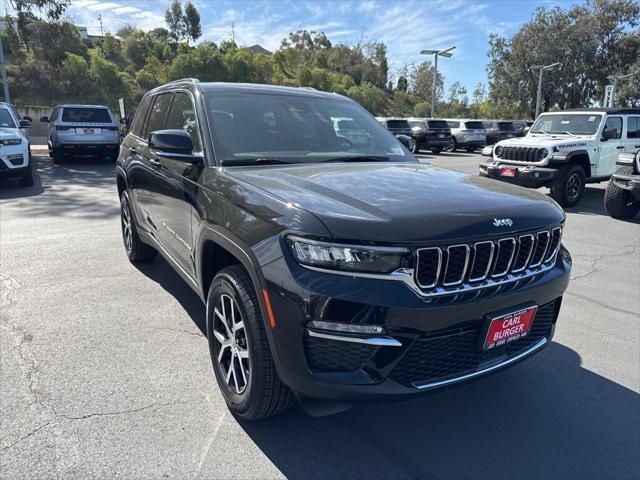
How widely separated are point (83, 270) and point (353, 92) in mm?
57557

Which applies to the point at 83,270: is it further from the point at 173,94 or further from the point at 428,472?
the point at 428,472

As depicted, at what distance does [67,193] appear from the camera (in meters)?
→ 9.93

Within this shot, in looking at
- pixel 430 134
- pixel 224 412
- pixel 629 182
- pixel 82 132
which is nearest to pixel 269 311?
pixel 224 412

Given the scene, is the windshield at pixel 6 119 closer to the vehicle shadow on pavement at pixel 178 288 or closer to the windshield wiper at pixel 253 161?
the vehicle shadow on pavement at pixel 178 288

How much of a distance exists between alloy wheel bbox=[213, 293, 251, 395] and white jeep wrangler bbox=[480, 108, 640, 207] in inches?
342

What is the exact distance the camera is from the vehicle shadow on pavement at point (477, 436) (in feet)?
7.82

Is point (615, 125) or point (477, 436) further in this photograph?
point (615, 125)

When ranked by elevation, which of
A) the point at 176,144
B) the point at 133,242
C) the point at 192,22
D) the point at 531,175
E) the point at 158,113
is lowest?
the point at 133,242

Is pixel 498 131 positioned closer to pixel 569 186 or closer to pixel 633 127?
pixel 633 127

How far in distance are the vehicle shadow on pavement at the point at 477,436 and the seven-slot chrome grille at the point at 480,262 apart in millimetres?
537

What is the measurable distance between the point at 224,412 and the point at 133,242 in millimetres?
3025

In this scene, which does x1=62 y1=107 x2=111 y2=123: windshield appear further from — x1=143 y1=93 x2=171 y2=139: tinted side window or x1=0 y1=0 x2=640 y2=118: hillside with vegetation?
x1=0 y1=0 x2=640 y2=118: hillside with vegetation

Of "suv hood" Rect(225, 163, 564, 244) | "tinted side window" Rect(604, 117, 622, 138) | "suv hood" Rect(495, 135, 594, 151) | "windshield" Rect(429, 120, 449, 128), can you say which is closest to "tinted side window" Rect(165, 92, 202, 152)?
"suv hood" Rect(225, 163, 564, 244)

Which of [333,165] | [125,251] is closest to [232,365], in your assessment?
[333,165]
